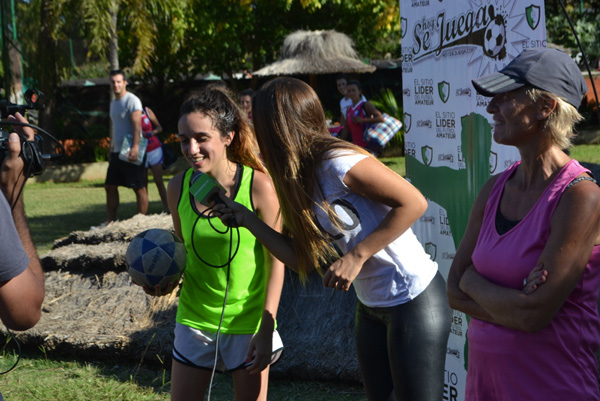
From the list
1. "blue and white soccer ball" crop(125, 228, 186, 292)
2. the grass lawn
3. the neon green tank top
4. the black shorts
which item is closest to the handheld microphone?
the neon green tank top

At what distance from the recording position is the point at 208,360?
327 centimetres

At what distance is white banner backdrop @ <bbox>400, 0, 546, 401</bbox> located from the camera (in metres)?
3.48

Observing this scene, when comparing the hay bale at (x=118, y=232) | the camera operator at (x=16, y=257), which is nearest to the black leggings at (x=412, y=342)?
the camera operator at (x=16, y=257)

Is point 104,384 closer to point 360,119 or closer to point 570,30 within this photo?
point 360,119

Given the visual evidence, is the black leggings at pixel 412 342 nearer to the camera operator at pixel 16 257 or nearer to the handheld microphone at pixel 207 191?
the handheld microphone at pixel 207 191

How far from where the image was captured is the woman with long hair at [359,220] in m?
2.83

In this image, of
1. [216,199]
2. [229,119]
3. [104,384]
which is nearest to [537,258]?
[216,199]

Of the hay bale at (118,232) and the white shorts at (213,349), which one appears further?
the hay bale at (118,232)

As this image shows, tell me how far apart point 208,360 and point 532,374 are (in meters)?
1.58

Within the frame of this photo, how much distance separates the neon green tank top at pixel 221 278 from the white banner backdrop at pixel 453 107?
1222mm

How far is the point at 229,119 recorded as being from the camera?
348cm

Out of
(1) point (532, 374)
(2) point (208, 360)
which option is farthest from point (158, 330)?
(1) point (532, 374)

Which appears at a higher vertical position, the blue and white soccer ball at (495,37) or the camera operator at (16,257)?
the blue and white soccer ball at (495,37)

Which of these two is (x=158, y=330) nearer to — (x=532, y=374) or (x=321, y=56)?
(x=532, y=374)
